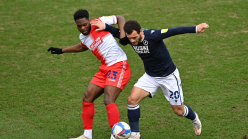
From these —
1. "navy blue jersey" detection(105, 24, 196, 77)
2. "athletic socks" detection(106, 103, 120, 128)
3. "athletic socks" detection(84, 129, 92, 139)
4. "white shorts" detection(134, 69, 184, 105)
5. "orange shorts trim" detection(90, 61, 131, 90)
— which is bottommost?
"athletic socks" detection(84, 129, 92, 139)

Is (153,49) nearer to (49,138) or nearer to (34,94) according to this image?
(49,138)

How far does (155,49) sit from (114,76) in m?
0.91

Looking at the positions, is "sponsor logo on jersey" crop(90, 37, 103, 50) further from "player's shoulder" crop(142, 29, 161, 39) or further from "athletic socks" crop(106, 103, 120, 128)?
"athletic socks" crop(106, 103, 120, 128)

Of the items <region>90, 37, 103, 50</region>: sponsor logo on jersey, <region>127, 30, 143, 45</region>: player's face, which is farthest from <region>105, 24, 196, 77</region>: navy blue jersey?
<region>90, 37, 103, 50</region>: sponsor logo on jersey

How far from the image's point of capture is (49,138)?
618 centimetres

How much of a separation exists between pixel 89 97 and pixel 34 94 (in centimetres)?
281

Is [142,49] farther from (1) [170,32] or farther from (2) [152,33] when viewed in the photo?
(1) [170,32]

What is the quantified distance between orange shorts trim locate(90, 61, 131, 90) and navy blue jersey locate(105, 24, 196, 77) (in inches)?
16.7

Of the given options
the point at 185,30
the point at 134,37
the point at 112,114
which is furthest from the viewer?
the point at 112,114

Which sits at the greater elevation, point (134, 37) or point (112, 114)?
point (134, 37)

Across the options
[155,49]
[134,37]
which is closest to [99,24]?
[134,37]

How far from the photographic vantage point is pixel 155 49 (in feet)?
18.5

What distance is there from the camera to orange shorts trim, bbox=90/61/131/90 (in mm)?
5914

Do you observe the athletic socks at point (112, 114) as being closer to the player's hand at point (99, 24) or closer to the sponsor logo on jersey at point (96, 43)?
the sponsor logo on jersey at point (96, 43)
